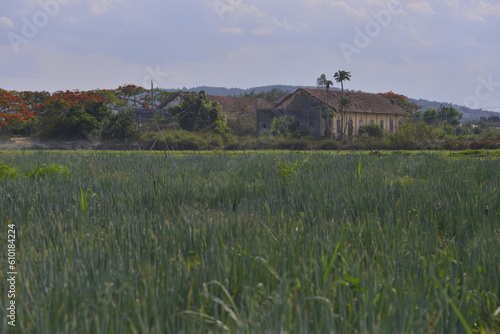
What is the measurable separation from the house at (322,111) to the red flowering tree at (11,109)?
1672 centimetres

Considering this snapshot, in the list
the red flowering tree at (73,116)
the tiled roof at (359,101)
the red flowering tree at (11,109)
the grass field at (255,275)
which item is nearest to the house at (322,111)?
the tiled roof at (359,101)

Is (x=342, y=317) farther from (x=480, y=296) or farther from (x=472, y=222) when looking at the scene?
(x=472, y=222)

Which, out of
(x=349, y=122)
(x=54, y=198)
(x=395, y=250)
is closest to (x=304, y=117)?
(x=349, y=122)

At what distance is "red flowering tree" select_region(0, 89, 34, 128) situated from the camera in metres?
32.9

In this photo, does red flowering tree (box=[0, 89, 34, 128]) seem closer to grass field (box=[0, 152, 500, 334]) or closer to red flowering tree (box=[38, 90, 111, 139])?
red flowering tree (box=[38, 90, 111, 139])

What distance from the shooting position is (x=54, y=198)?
761 cm

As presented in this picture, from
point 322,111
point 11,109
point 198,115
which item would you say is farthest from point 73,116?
point 322,111

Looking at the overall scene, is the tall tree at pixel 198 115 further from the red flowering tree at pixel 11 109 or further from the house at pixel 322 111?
the red flowering tree at pixel 11 109

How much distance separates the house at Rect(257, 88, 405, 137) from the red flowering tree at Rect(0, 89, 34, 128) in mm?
16724

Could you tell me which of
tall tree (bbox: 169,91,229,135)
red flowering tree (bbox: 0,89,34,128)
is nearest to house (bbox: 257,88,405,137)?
tall tree (bbox: 169,91,229,135)

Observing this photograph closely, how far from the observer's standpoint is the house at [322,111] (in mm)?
42156

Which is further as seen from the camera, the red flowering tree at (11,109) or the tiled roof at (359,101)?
the tiled roof at (359,101)

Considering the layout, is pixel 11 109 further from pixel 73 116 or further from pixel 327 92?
pixel 327 92

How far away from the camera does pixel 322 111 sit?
4172 centimetres
